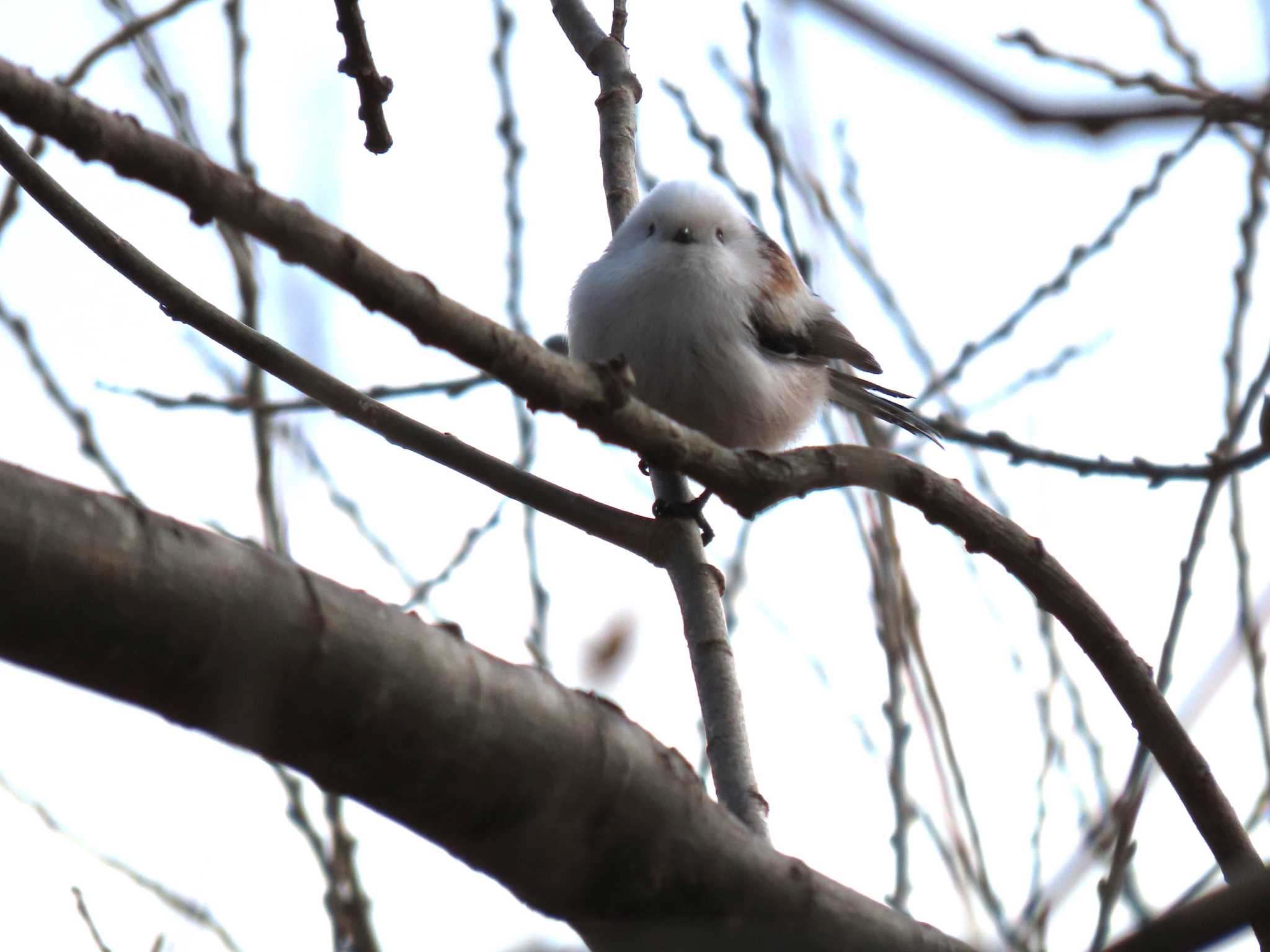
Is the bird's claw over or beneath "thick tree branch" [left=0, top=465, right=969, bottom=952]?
over

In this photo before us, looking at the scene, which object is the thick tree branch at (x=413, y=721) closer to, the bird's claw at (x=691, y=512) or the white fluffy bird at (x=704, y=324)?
the bird's claw at (x=691, y=512)

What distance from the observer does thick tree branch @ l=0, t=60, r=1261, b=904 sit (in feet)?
3.76

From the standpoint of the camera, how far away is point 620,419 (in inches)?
60.2

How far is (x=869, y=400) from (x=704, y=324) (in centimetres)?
73

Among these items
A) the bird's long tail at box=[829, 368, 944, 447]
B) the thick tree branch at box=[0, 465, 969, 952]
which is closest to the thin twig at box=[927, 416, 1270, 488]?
the thick tree branch at box=[0, 465, 969, 952]

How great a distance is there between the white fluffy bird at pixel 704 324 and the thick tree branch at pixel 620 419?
1.13 metres

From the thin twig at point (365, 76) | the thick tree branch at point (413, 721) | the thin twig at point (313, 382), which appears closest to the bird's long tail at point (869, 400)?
the thin twig at point (313, 382)

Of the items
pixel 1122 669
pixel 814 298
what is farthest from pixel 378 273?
pixel 814 298

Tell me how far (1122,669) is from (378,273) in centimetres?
134

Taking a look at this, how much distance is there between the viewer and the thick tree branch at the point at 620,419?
3.76 feet

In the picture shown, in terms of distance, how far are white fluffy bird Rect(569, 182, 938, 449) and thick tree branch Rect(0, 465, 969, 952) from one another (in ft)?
6.11

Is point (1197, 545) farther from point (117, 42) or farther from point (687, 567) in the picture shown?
point (117, 42)

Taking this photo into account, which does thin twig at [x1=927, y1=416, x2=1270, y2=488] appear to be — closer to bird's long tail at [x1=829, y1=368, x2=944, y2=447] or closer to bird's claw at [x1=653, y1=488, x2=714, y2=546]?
bird's claw at [x1=653, y1=488, x2=714, y2=546]

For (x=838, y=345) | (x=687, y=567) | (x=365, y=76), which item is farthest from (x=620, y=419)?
(x=838, y=345)
